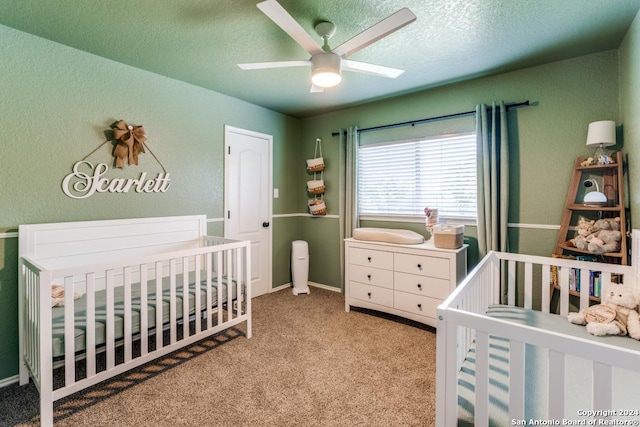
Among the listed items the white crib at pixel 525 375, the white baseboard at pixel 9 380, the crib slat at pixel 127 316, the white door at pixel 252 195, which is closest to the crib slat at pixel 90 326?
the crib slat at pixel 127 316

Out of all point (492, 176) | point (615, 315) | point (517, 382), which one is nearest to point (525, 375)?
point (517, 382)

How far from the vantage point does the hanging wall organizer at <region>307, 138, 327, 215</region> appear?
12.6ft

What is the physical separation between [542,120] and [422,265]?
1534 mm

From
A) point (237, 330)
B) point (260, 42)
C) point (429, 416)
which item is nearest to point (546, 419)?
point (429, 416)

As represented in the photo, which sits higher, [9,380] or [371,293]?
[371,293]

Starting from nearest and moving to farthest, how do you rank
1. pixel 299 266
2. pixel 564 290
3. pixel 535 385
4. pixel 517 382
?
1. pixel 517 382
2. pixel 535 385
3. pixel 564 290
4. pixel 299 266

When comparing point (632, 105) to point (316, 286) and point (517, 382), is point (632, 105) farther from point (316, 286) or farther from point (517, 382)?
point (316, 286)

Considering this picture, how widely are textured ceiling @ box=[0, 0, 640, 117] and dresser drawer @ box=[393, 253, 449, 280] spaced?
5.26 feet

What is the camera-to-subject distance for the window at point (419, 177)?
2.91 metres

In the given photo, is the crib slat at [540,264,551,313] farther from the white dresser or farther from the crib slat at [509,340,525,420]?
the crib slat at [509,340,525,420]

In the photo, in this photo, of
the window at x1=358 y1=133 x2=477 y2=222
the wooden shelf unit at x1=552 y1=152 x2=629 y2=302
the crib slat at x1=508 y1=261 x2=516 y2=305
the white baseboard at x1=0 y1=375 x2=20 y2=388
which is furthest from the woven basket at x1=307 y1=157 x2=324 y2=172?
the white baseboard at x1=0 y1=375 x2=20 y2=388

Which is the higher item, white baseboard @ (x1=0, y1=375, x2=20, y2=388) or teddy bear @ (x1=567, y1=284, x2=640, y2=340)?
teddy bear @ (x1=567, y1=284, x2=640, y2=340)

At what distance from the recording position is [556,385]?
0.93 meters

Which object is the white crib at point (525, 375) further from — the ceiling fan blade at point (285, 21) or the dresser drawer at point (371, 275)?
the ceiling fan blade at point (285, 21)
